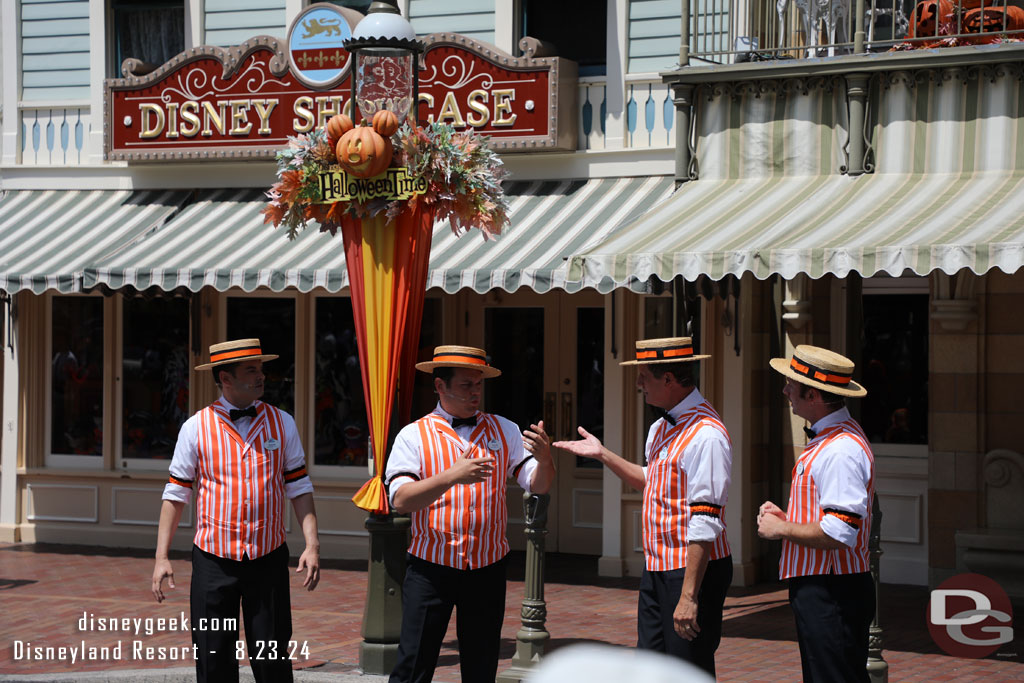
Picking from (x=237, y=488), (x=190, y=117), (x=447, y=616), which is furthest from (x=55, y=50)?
(x=447, y=616)

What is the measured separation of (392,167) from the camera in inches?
305

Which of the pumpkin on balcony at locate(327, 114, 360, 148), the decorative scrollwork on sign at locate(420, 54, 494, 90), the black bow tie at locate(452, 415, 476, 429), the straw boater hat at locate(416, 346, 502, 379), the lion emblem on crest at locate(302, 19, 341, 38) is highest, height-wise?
the lion emblem on crest at locate(302, 19, 341, 38)

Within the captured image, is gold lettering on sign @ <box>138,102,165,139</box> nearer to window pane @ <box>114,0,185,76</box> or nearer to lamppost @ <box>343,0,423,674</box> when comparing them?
window pane @ <box>114,0,185,76</box>

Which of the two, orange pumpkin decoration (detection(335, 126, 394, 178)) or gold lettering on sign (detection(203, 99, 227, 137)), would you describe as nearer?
orange pumpkin decoration (detection(335, 126, 394, 178))

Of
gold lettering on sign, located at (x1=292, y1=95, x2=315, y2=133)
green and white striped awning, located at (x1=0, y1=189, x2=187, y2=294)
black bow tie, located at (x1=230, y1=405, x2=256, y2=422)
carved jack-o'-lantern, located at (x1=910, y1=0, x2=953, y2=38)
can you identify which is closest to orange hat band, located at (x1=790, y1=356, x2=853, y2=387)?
black bow tie, located at (x1=230, y1=405, x2=256, y2=422)

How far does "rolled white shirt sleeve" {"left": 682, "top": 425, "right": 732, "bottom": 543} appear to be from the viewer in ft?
17.7

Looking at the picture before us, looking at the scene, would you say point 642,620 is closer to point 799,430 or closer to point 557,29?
point 799,430

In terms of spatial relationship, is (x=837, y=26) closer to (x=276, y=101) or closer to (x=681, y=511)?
(x=276, y=101)

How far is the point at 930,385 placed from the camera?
35.6 ft

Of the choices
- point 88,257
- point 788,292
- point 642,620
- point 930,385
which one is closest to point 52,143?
point 88,257

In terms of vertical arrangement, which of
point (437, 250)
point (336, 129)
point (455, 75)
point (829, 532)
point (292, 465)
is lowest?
point (829, 532)

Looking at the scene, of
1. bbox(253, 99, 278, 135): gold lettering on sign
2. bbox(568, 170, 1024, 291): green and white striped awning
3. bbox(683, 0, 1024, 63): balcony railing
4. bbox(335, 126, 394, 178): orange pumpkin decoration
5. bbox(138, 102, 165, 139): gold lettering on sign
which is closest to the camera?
bbox(335, 126, 394, 178): orange pumpkin decoration

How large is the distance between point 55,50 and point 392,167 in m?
7.39

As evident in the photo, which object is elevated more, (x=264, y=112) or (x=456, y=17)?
(x=456, y=17)
